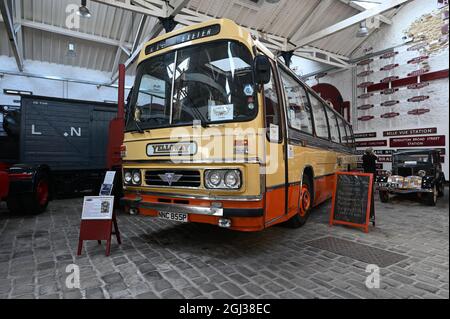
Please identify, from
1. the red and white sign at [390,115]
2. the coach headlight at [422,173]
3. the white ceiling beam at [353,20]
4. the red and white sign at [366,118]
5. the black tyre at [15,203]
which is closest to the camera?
the black tyre at [15,203]

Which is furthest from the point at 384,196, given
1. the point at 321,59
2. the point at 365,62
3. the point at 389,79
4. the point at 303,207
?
the point at 321,59

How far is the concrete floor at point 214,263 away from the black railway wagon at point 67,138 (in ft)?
9.02

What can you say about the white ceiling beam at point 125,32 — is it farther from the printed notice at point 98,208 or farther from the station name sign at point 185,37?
the printed notice at point 98,208

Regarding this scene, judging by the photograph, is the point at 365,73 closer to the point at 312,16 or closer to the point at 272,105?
the point at 312,16

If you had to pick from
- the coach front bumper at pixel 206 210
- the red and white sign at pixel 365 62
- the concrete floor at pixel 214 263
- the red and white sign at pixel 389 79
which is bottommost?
the concrete floor at pixel 214 263

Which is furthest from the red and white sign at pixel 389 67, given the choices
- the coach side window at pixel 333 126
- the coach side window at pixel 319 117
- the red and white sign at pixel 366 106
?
the coach side window at pixel 319 117

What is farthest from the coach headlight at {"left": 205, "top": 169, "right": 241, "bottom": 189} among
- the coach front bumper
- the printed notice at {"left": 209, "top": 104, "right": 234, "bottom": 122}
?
the printed notice at {"left": 209, "top": 104, "right": 234, "bottom": 122}

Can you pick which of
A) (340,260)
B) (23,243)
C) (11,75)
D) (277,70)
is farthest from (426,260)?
(11,75)

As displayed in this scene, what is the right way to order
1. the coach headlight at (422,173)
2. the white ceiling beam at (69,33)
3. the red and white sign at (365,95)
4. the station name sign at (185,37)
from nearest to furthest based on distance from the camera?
1. the station name sign at (185,37)
2. the coach headlight at (422,173)
3. the white ceiling beam at (69,33)
4. the red and white sign at (365,95)

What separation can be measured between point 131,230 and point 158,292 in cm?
253

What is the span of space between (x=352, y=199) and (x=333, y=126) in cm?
277

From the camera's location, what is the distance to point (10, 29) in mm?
9922

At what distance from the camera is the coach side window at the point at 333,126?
7.07m

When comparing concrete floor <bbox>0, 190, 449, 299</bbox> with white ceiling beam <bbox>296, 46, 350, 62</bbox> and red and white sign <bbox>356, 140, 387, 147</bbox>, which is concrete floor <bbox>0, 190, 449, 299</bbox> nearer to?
red and white sign <bbox>356, 140, 387, 147</bbox>
